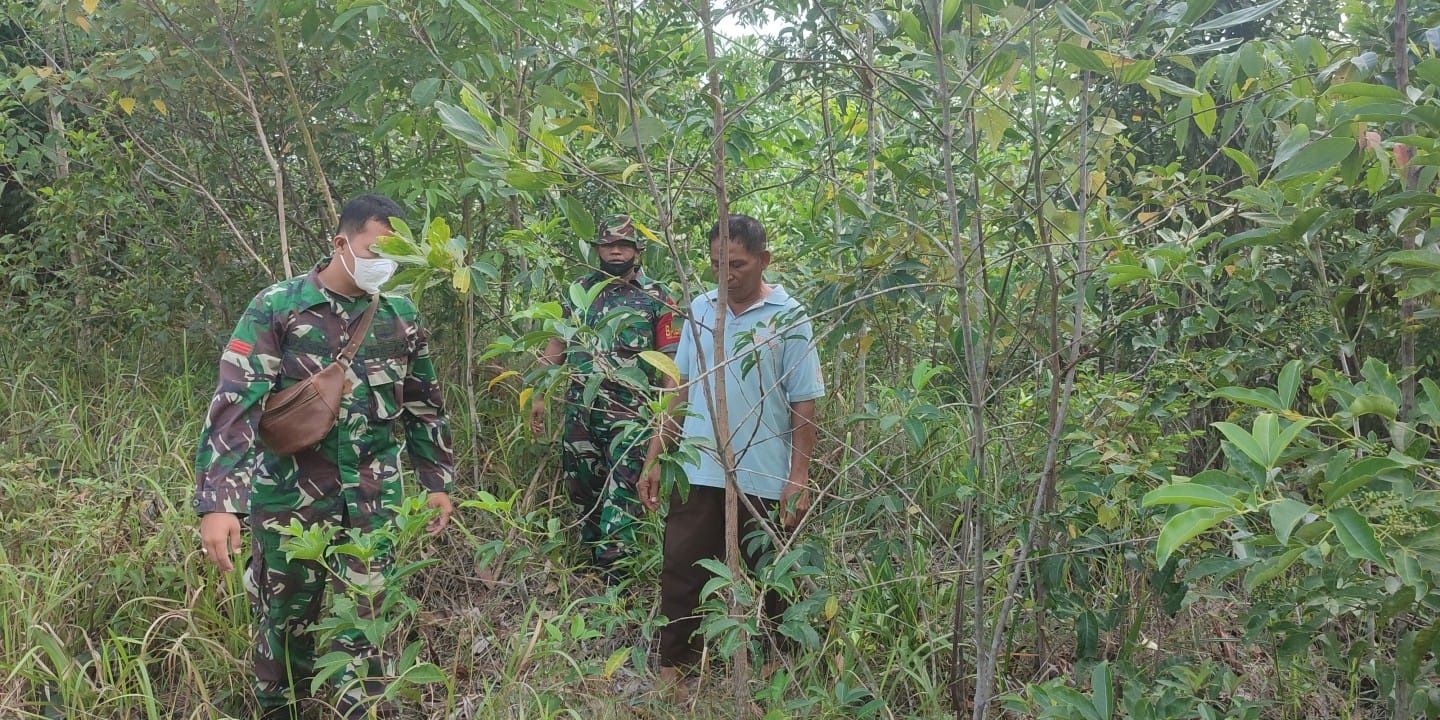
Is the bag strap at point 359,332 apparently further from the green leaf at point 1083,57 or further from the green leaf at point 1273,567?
the green leaf at point 1273,567

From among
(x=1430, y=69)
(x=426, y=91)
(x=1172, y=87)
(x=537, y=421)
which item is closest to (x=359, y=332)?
(x=426, y=91)

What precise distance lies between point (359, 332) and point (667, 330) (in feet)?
4.11

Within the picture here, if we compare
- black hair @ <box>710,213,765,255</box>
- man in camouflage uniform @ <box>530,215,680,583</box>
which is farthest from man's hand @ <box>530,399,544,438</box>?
black hair @ <box>710,213,765,255</box>

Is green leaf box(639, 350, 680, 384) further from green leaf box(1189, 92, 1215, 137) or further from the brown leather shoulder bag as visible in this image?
the brown leather shoulder bag

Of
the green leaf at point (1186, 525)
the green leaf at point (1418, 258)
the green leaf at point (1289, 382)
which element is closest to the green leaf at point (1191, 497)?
the green leaf at point (1186, 525)

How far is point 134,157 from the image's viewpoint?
15.5ft

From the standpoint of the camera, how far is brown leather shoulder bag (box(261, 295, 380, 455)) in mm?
2547

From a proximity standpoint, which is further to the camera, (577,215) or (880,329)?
(880,329)

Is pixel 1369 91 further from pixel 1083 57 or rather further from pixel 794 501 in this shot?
pixel 794 501

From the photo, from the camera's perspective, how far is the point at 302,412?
255cm

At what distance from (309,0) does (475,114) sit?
1.76 m

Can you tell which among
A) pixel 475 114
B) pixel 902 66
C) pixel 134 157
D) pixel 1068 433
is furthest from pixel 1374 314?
pixel 134 157

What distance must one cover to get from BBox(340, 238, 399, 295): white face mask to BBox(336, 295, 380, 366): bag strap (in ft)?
0.19

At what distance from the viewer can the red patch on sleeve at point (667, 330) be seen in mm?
3627
